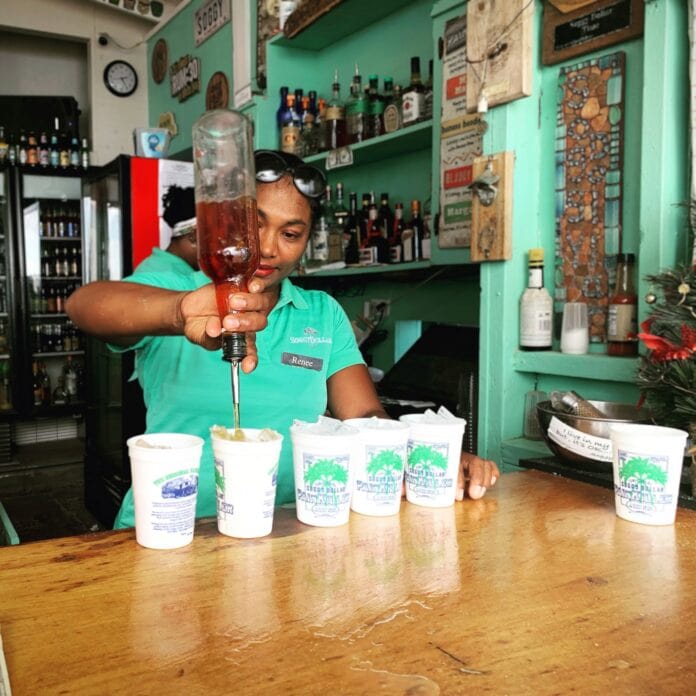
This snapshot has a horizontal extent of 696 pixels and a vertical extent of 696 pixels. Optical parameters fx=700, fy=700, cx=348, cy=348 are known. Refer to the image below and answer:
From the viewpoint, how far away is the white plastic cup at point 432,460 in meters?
1.25

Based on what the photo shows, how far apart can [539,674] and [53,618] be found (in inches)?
22.0

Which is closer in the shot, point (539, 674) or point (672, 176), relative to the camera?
point (539, 674)

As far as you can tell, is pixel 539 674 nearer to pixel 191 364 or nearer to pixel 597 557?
pixel 597 557

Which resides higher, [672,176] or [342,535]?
[672,176]

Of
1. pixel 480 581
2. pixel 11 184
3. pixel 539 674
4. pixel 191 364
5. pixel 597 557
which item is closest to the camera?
pixel 539 674

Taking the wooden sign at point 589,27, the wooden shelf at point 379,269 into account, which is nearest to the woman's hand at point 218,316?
the wooden sign at point 589,27

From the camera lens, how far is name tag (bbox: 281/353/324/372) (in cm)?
164

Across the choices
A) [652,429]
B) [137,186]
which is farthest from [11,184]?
[652,429]

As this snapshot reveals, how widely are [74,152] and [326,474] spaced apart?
5.42 m

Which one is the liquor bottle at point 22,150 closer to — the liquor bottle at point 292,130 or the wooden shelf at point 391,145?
the liquor bottle at point 292,130

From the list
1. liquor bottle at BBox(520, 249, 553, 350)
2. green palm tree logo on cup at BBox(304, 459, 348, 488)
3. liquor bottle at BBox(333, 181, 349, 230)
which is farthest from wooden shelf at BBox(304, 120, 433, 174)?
green palm tree logo on cup at BBox(304, 459, 348, 488)

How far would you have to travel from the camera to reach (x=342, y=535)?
1.15m

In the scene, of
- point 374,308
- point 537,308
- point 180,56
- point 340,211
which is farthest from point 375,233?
point 180,56

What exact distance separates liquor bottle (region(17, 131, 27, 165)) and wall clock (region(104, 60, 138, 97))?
2.70 feet
